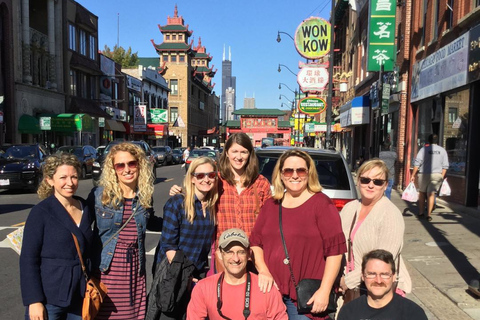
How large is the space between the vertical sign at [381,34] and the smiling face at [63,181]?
15280mm

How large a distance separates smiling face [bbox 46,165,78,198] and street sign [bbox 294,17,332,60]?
19490 mm

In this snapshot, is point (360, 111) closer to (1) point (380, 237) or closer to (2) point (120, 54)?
(1) point (380, 237)

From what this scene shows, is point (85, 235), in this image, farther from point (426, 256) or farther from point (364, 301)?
point (426, 256)

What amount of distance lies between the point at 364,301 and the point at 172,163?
37.5 meters

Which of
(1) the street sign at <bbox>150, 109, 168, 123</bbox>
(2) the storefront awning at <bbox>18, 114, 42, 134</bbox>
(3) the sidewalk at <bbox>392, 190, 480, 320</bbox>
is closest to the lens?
(3) the sidewalk at <bbox>392, 190, 480, 320</bbox>

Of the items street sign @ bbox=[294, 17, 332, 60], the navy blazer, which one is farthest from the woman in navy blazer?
street sign @ bbox=[294, 17, 332, 60]

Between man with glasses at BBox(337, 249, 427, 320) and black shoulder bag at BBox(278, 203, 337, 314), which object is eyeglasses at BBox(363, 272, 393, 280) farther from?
black shoulder bag at BBox(278, 203, 337, 314)

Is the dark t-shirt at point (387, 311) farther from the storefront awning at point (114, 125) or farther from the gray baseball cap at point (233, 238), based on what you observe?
the storefront awning at point (114, 125)

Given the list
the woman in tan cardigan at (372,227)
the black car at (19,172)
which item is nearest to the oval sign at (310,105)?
the black car at (19,172)

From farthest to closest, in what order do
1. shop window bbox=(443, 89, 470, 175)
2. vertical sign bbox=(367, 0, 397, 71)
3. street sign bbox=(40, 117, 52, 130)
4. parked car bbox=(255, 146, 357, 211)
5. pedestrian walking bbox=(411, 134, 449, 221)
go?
street sign bbox=(40, 117, 52, 130) < vertical sign bbox=(367, 0, 397, 71) < shop window bbox=(443, 89, 470, 175) < pedestrian walking bbox=(411, 134, 449, 221) < parked car bbox=(255, 146, 357, 211)

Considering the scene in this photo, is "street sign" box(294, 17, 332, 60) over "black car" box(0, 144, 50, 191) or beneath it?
over

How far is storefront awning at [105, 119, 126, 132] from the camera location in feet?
134

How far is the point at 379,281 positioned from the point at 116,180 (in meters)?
1.94

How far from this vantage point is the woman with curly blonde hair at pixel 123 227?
2959 mm
